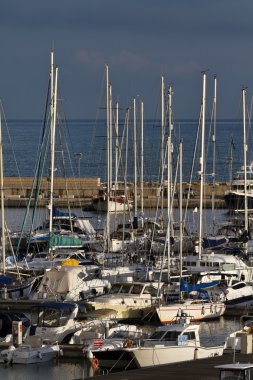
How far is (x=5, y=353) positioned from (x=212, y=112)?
2869 centimetres

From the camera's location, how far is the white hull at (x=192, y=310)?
38.8 m

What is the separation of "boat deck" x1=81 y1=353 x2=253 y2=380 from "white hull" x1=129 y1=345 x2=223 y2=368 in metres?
2.63

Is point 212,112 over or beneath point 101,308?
over

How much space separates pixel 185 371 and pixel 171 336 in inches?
209

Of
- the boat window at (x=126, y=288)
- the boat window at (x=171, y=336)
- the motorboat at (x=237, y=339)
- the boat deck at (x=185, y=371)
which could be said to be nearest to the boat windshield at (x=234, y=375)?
the boat deck at (x=185, y=371)

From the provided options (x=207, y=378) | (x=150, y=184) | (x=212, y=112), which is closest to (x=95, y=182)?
(x=150, y=184)

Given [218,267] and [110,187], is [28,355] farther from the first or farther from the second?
[110,187]

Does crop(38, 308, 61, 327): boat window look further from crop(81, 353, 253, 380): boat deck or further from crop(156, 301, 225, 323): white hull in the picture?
crop(81, 353, 253, 380): boat deck

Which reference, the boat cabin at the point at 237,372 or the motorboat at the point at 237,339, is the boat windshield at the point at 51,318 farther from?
the boat cabin at the point at 237,372

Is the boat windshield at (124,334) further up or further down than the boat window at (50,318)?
further down

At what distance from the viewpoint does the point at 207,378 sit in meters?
26.1

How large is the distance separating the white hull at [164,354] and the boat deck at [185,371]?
263cm

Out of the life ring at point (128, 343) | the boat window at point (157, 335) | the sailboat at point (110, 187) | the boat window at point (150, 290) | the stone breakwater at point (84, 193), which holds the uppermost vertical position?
the sailboat at point (110, 187)

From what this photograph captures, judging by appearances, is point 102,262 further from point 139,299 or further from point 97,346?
point 97,346
